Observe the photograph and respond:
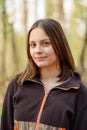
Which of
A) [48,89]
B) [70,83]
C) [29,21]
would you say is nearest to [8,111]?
[48,89]

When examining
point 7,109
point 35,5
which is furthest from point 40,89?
point 35,5

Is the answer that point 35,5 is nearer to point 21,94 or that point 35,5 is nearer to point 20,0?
point 20,0

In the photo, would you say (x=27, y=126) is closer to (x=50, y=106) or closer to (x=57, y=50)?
(x=50, y=106)

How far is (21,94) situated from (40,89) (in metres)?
0.17

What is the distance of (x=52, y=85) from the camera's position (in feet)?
10.8

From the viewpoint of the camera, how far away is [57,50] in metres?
3.22

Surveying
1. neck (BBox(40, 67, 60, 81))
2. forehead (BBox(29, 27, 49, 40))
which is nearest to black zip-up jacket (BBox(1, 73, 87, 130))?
neck (BBox(40, 67, 60, 81))

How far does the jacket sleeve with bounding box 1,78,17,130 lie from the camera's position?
11.1 feet

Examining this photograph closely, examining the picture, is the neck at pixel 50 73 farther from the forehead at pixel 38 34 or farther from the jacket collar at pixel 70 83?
the forehead at pixel 38 34

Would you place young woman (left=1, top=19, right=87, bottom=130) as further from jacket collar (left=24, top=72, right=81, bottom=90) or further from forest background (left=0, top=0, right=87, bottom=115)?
forest background (left=0, top=0, right=87, bottom=115)

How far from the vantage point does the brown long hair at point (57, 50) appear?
3.20 metres

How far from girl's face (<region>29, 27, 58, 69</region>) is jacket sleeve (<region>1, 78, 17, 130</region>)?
1.16 ft

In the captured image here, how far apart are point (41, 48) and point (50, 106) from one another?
480 mm

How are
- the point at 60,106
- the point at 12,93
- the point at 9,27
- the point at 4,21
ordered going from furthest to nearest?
the point at 9,27 < the point at 4,21 < the point at 12,93 < the point at 60,106
